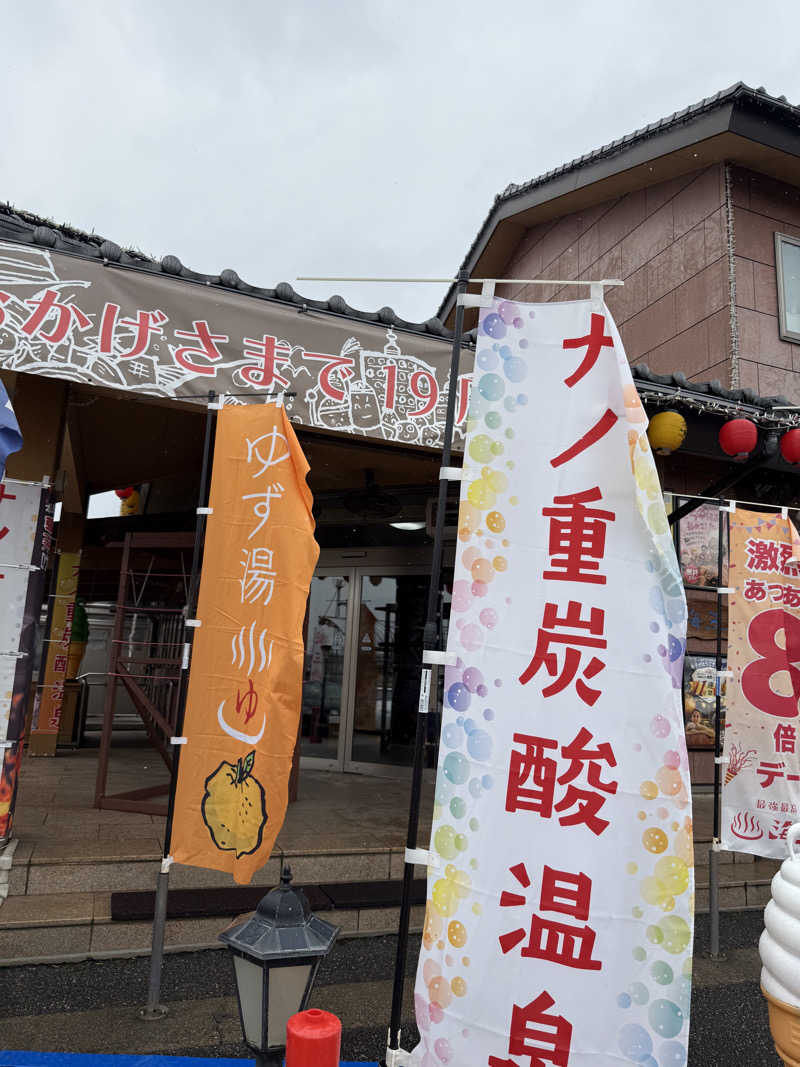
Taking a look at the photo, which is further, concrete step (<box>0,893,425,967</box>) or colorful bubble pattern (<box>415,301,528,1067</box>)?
concrete step (<box>0,893,425,967</box>)

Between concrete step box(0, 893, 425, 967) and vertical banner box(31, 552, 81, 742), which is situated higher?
vertical banner box(31, 552, 81, 742)

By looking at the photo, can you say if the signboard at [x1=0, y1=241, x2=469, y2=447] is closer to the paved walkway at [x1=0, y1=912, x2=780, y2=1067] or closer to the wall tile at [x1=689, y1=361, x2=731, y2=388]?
the paved walkway at [x1=0, y1=912, x2=780, y2=1067]

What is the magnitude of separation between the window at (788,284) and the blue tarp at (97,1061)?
923 cm

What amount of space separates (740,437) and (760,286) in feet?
12.7

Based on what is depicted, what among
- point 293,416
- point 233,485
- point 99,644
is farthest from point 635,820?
point 99,644

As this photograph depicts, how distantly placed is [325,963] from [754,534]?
3.94 metres

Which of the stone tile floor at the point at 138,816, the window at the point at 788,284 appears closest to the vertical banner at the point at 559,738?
the stone tile floor at the point at 138,816

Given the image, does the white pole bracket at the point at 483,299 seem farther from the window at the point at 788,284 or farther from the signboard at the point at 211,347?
the window at the point at 788,284

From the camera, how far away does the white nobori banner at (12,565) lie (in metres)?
4.39

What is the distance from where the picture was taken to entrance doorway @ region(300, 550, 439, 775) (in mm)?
8328

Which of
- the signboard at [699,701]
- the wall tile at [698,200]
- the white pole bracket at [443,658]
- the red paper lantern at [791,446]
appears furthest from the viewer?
the wall tile at [698,200]

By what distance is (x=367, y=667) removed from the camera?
845 centimetres

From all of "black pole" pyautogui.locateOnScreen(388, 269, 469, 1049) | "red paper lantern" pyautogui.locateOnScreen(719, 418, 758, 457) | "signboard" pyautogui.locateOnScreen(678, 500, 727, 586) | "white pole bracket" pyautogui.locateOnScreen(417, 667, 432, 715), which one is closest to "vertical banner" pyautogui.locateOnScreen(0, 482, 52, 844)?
"black pole" pyautogui.locateOnScreen(388, 269, 469, 1049)

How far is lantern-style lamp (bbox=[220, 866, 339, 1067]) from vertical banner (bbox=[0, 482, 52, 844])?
9.14 ft
